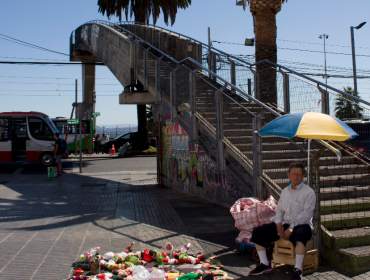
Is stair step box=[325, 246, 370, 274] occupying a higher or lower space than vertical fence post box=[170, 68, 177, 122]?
lower

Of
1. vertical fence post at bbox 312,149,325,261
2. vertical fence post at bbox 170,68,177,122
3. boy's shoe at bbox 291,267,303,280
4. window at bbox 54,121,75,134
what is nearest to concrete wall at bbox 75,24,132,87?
vertical fence post at bbox 170,68,177,122

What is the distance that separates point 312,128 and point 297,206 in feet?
3.12

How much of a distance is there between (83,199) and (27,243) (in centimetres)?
390

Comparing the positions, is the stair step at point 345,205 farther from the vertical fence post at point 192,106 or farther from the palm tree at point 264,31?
the palm tree at point 264,31

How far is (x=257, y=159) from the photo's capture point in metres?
6.36

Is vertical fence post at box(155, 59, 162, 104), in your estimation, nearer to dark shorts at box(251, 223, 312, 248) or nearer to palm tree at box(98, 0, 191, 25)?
dark shorts at box(251, 223, 312, 248)

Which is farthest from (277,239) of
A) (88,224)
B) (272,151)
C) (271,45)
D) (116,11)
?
(116,11)

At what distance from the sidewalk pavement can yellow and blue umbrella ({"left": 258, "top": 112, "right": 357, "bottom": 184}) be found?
162 centimetres

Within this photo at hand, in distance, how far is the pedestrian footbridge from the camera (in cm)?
542

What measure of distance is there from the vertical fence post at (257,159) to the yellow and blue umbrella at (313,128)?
4.87 feet

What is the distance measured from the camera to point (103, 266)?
4664mm

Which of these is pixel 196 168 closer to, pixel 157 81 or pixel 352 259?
pixel 157 81

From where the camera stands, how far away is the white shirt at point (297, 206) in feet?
14.8

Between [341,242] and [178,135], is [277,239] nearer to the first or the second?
[341,242]
